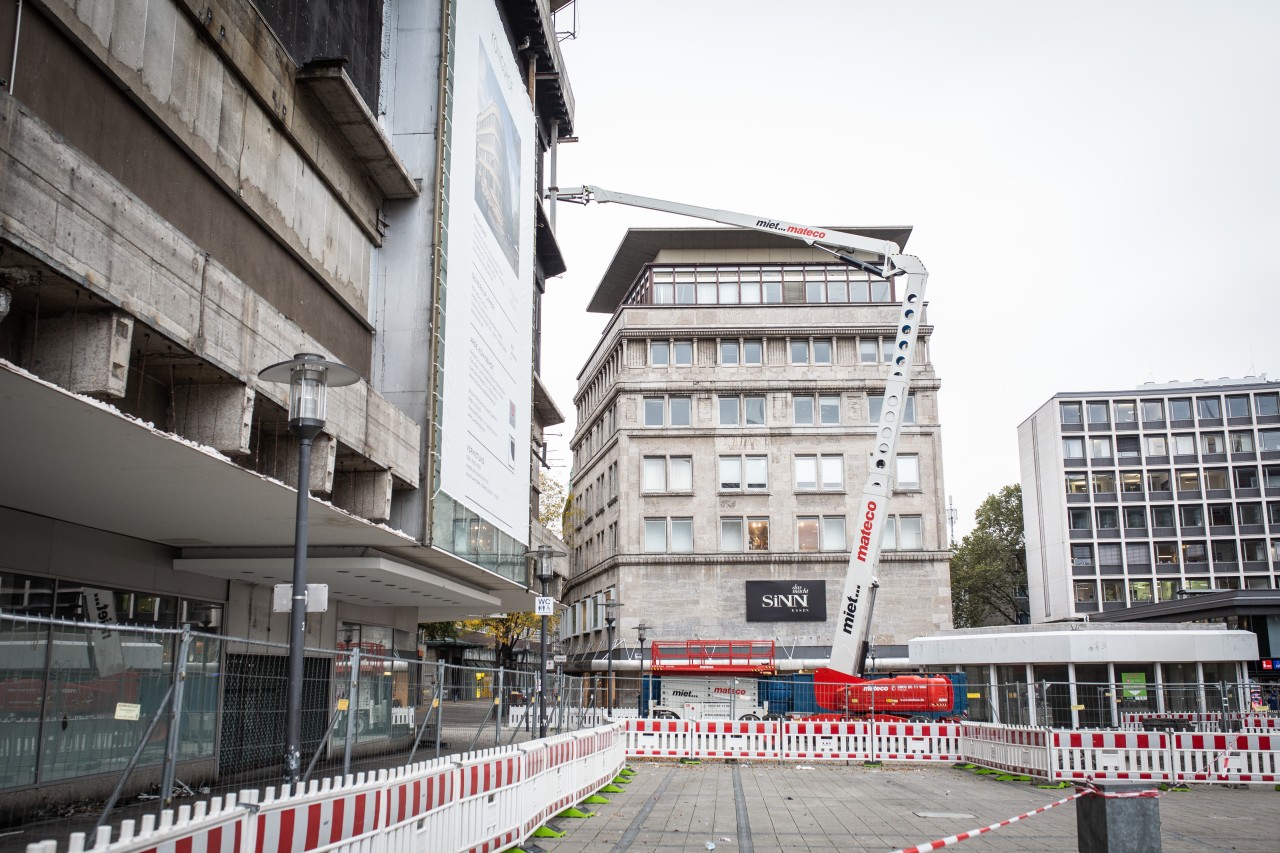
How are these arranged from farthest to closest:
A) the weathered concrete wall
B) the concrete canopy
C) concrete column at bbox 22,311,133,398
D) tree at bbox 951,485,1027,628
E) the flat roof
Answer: tree at bbox 951,485,1027,628
the flat roof
the concrete canopy
concrete column at bbox 22,311,133,398
the weathered concrete wall

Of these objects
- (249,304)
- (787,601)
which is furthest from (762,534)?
(249,304)

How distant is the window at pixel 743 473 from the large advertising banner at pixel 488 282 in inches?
1053

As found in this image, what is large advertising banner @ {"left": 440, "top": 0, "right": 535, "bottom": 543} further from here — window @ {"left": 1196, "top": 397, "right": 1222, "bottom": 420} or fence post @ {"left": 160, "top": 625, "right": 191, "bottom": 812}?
window @ {"left": 1196, "top": 397, "right": 1222, "bottom": 420}

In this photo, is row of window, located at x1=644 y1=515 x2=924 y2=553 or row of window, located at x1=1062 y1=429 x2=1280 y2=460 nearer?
row of window, located at x1=644 y1=515 x2=924 y2=553

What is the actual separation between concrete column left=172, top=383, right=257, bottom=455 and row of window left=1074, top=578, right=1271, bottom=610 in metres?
79.2

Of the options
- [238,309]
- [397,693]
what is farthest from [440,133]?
[397,693]

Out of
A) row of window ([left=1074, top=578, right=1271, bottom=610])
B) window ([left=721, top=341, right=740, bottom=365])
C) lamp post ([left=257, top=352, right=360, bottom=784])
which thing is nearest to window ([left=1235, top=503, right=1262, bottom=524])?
row of window ([left=1074, top=578, right=1271, bottom=610])

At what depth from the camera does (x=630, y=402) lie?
5528cm

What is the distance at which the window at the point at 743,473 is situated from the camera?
5431 cm

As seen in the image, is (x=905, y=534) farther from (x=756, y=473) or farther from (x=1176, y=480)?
(x=1176, y=480)

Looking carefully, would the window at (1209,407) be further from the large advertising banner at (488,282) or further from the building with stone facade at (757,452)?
the large advertising banner at (488,282)

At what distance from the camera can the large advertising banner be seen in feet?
67.1

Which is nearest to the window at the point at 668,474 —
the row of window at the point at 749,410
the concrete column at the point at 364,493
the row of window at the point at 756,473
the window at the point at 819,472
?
the row of window at the point at 756,473

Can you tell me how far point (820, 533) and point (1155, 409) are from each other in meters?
44.9
